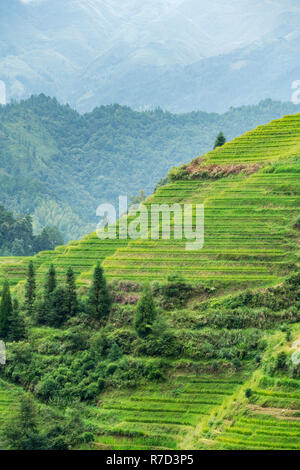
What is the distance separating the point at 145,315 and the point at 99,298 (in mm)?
2654

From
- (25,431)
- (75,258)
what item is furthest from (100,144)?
(25,431)

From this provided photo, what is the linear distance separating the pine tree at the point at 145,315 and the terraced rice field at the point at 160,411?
7.98 ft

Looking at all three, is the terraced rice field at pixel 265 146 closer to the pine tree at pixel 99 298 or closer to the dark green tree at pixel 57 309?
the pine tree at pixel 99 298

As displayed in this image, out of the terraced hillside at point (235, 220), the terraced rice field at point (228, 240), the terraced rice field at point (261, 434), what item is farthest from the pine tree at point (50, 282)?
the terraced rice field at point (261, 434)

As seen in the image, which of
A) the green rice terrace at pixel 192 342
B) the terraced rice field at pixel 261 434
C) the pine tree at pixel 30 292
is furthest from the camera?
the pine tree at pixel 30 292

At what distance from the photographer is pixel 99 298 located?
3391cm

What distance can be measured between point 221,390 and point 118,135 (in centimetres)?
11310

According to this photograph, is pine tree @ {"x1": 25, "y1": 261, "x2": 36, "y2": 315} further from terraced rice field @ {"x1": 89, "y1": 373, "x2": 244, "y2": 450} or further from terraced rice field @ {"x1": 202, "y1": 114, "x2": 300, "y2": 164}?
terraced rice field @ {"x1": 202, "y1": 114, "x2": 300, "y2": 164}

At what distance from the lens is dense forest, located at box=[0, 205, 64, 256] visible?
73.3m

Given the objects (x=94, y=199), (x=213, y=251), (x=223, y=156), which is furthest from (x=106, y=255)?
(x=94, y=199)

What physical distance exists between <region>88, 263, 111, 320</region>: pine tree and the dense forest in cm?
3944

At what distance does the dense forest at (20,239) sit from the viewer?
73312 millimetres

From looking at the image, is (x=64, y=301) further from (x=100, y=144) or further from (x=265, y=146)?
(x=100, y=144)

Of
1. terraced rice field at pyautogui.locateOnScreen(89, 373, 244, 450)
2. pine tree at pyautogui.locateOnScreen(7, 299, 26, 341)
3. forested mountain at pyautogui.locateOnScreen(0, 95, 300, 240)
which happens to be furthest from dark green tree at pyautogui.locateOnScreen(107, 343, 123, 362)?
forested mountain at pyautogui.locateOnScreen(0, 95, 300, 240)
